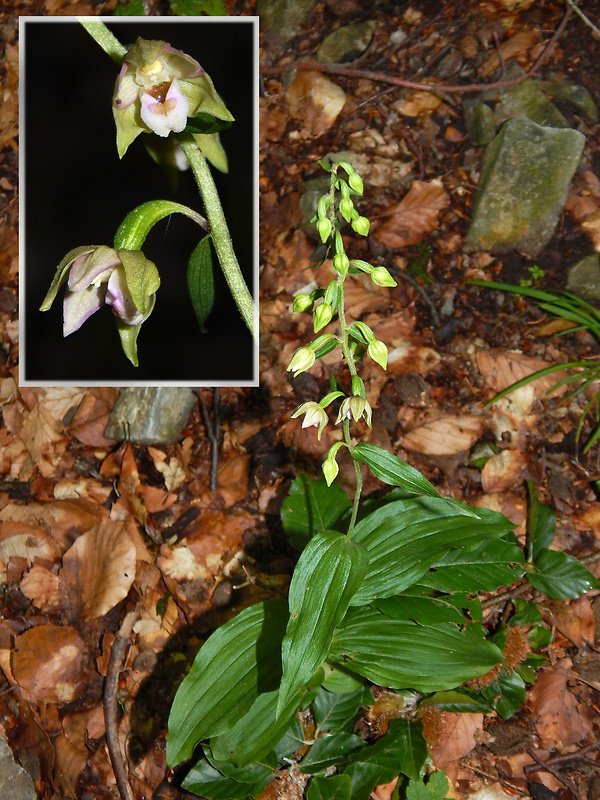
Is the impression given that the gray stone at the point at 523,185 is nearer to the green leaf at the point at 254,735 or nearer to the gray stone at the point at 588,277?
the gray stone at the point at 588,277

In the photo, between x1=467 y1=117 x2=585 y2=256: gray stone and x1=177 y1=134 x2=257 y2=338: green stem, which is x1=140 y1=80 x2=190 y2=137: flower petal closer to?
x1=177 y1=134 x2=257 y2=338: green stem

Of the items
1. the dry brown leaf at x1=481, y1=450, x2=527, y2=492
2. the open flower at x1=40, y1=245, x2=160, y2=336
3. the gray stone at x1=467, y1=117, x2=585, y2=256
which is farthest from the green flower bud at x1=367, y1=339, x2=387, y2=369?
the gray stone at x1=467, y1=117, x2=585, y2=256

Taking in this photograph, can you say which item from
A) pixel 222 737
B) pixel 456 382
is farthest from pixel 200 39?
pixel 222 737

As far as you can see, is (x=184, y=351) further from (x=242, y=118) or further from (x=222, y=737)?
(x=222, y=737)

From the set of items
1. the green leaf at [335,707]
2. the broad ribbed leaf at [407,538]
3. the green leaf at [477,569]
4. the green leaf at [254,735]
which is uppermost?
the broad ribbed leaf at [407,538]

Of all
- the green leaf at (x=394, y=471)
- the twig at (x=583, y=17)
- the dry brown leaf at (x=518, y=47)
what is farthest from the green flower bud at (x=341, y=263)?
the twig at (x=583, y=17)
